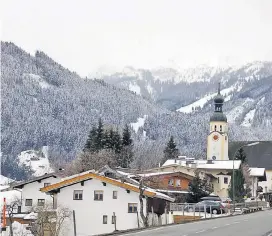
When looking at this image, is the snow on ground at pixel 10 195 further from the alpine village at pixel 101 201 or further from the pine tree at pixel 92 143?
the pine tree at pixel 92 143

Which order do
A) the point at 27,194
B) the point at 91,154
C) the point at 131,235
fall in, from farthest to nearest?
the point at 91,154
the point at 27,194
the point at 131,235

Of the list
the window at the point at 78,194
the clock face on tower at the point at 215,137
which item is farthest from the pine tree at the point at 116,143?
the clock face on tower at the point at 215,137

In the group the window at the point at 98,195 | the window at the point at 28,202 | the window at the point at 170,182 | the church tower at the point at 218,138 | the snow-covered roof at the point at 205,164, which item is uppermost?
the church tower at the point at 218,138

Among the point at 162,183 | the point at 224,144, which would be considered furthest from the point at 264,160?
the point at 162,183

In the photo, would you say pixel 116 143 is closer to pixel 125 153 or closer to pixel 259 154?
pixel 125 153

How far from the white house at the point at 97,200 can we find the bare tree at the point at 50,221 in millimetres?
1690

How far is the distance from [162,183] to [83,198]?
30.5m

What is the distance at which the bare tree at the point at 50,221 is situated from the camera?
46.3m

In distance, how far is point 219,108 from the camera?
153 m

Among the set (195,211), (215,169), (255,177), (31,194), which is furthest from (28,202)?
(255,177)

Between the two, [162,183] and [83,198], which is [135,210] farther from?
[162,183]

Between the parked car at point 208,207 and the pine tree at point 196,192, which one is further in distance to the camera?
the pine tree at point 196,192

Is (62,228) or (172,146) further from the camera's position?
(172,146)

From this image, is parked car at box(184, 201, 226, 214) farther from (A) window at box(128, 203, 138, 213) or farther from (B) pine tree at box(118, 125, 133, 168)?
(B) pine tree at box(118, 125, 133, 168)
